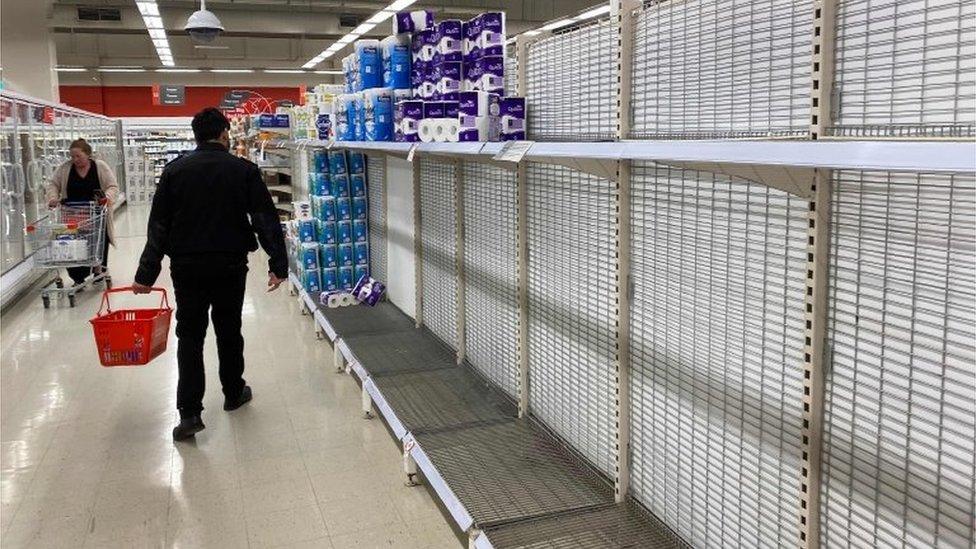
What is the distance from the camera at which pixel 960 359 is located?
157 cm

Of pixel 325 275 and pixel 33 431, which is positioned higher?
pixel 325 275

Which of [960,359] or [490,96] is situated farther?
[490,96]

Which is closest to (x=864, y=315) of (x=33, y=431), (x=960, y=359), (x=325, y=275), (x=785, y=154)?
(x=960, y=359)

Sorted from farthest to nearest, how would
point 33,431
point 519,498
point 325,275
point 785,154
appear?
point 325,275 < point 33,431 < point 519,498 < point 785,154

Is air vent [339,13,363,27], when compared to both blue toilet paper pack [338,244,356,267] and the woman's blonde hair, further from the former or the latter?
blue toilet paper pack [338,244,356,267]

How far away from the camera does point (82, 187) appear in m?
8.50

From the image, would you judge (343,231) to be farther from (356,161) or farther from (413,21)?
(413,21)

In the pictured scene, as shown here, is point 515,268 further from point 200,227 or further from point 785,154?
point 785,154

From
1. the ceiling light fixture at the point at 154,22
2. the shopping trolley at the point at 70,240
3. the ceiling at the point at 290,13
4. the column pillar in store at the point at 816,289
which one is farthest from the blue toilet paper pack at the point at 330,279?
the ceiling at the point at 290,13

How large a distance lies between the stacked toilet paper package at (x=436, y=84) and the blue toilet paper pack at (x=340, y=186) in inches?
61.3

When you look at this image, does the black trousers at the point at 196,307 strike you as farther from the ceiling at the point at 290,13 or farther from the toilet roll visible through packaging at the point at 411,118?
the ceiling at the point at 290,13

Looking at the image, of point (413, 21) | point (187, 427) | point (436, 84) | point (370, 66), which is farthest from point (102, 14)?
point (436, 84)

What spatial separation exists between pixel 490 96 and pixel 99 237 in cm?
617

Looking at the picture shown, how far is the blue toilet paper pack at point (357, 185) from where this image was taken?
6656 mm
